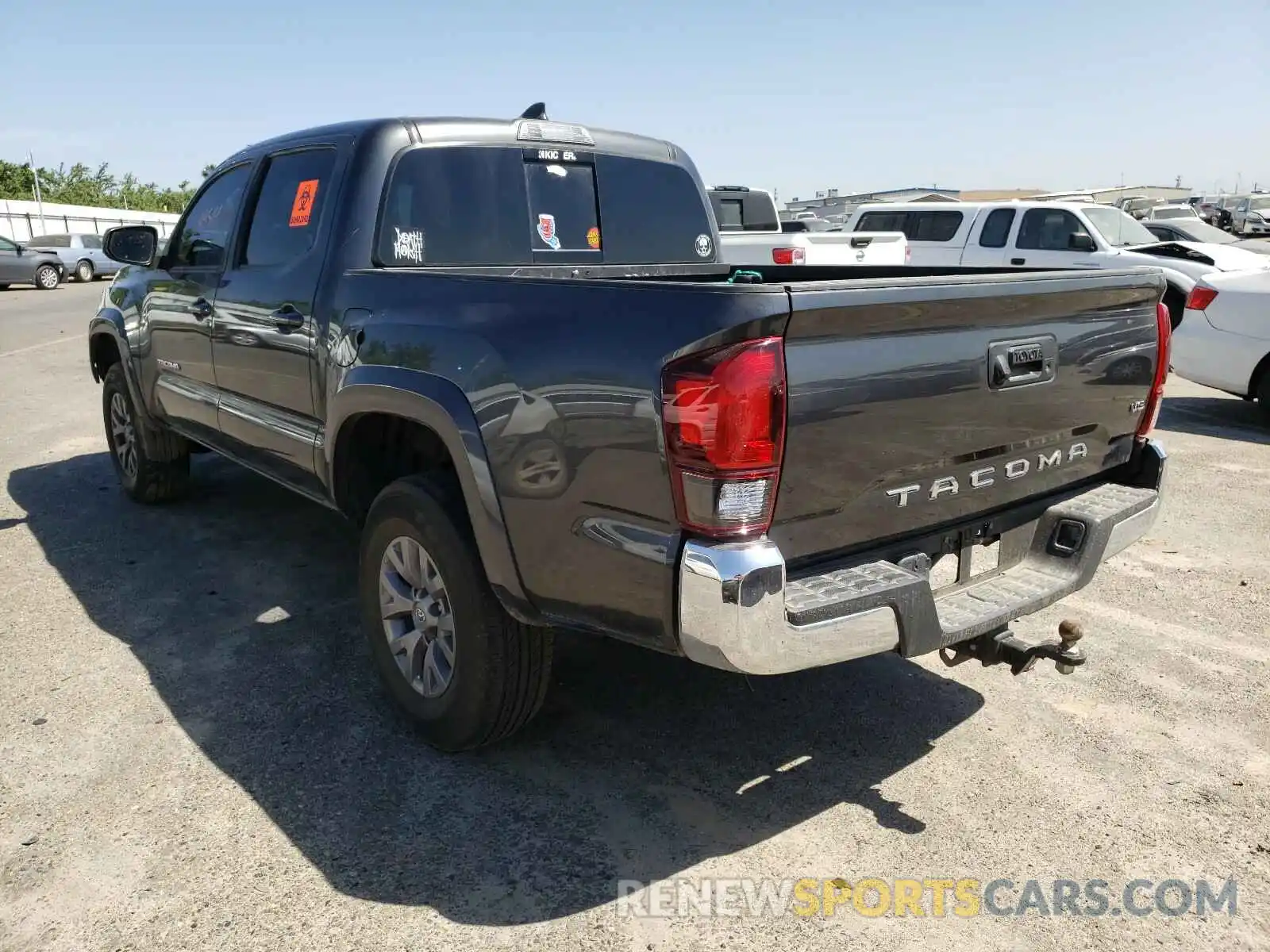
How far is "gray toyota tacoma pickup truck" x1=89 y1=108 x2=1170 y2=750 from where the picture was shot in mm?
2387

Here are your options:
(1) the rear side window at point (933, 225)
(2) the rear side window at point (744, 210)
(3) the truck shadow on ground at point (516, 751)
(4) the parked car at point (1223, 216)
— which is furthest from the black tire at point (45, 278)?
(4) the parked car at point (1223, 216)

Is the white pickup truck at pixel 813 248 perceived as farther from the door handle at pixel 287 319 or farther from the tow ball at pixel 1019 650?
the tow ball at pixel 1019 650

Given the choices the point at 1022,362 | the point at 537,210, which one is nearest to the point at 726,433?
the point at 1022,362

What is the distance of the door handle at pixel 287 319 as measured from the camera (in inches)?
151

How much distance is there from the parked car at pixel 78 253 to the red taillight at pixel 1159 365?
31.2 meters

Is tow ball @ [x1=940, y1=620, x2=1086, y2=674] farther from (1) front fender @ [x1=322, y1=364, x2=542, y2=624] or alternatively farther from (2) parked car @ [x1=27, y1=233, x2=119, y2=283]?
(2) parked car @ [x1=27, y1=233, x2=119, y2=283]

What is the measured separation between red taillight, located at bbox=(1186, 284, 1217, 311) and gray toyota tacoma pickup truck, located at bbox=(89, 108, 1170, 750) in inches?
222

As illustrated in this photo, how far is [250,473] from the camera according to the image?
6.96 metres

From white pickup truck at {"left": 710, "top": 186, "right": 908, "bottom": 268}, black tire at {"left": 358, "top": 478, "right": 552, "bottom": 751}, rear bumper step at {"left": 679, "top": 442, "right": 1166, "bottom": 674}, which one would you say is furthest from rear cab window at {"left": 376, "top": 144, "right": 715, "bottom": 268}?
white pickup truck at {"left": 710, "top": 186, "right": 908, "bottom": 268}

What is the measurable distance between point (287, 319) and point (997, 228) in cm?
1147

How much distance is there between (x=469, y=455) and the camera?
289 centimetres

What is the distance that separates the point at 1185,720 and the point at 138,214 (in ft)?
180

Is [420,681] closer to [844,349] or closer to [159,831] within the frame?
[159,831]

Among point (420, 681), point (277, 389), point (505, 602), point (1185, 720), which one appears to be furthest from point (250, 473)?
point (1185, 720)
